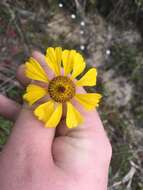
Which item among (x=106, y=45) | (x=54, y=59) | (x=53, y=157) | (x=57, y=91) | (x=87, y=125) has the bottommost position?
(x=53, y=157)

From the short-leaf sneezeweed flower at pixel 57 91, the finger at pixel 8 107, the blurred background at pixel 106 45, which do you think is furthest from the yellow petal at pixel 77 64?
the blurred background at pixel 106 45

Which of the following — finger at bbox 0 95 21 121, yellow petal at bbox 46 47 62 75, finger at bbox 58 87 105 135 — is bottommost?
finger at bbox 58 87 105 135

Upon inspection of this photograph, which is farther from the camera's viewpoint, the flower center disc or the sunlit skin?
the flower center disc

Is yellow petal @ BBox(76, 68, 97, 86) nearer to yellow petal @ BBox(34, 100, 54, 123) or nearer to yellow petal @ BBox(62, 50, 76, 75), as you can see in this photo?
yellow petal @ BBox(62, 50, 76, 75)

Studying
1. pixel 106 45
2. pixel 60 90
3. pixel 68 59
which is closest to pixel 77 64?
pixel 68 59

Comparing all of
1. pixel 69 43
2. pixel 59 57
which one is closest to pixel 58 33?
pixel 69 43

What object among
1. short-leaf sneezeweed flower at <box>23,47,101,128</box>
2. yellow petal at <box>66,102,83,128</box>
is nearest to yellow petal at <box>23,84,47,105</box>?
short-leaf sneezeweed flower at <box>23,47,101,128</box>

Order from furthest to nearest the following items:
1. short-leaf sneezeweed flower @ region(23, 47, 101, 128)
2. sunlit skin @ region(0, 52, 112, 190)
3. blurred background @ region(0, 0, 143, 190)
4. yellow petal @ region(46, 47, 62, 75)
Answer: blurred background @ region(0, 0, 143, 190)
yellow petal @ region(46, 47, 62, 75)
short-leaf sneezeweed flower @ region(23, 47, 101, 128)
sunlit skin @ region(0, 52, 112, 190)

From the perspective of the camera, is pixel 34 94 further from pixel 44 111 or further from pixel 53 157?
pixel 53 157
